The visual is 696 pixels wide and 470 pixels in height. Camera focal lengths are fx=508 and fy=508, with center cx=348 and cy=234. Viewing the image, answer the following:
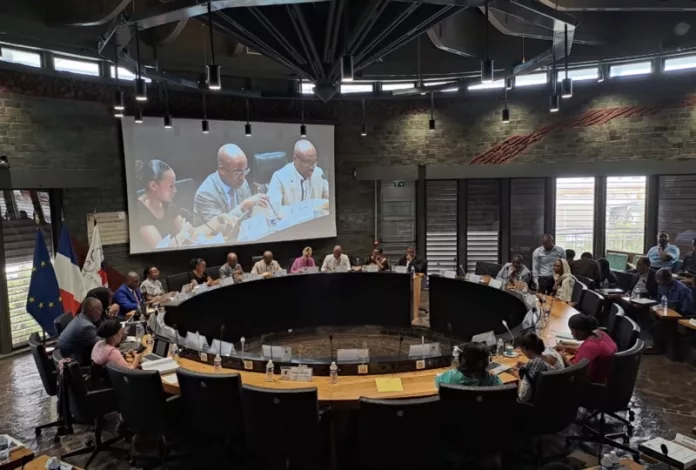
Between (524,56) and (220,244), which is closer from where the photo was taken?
(524,56)

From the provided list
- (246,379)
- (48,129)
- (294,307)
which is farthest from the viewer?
(294,307)

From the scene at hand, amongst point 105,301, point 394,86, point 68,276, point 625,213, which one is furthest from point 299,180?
point 625,213

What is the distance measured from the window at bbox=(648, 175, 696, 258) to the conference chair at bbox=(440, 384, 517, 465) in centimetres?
775

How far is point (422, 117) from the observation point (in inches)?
433

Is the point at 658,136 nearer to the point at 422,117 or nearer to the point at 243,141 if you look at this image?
the point at 422,117

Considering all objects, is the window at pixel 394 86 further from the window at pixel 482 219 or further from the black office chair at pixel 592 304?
the black office chair at pixel 592 304

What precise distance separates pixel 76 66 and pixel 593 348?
8487mm

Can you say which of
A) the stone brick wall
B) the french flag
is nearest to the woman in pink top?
the french flag

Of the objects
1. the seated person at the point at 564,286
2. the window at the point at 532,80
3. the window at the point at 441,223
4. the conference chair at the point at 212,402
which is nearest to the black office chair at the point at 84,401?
the conference chair at the point at 212,402

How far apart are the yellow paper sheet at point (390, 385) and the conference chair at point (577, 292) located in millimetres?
3575

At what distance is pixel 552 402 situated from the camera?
381cm

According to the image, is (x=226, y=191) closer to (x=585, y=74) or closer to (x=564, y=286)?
(x=564, y=286)

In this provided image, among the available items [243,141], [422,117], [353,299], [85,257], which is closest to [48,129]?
[85,257]

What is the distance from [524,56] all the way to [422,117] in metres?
2.87
